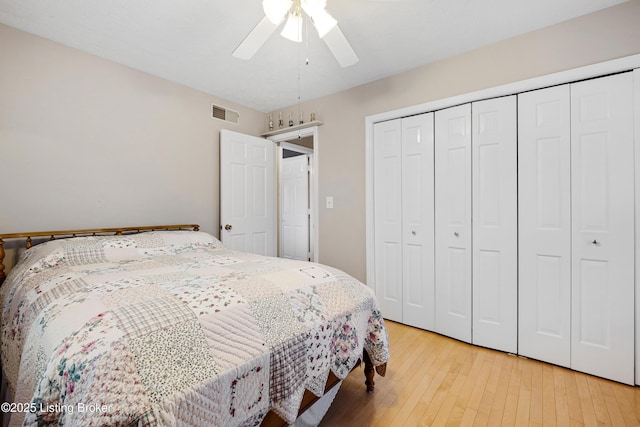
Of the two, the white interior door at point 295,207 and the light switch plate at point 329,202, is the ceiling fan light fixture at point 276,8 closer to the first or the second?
the light switch plate at point 329,202

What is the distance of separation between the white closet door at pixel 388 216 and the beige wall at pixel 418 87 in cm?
16

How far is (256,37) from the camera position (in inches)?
66.0

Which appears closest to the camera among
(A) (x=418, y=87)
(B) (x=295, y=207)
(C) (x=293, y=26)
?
(C) (x=293, y=26)

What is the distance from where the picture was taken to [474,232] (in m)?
2.38

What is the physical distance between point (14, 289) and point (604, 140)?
145 inches

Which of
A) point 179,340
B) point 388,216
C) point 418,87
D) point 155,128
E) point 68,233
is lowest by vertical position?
point 179,340

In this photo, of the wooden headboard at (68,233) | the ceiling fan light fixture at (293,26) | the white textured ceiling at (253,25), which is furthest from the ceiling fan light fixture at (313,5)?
the wooden headboard at (68,233)

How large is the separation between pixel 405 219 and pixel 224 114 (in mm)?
2416

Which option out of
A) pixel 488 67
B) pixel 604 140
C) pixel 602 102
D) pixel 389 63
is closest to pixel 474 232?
pixel 604 140

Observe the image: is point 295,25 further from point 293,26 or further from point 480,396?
point 480,396

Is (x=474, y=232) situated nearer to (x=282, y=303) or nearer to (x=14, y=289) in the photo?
(x=282, y=303)

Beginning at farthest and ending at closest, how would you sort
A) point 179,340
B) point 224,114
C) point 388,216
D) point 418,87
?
point 224,114, point 388,216, point 418,87, point 179,340

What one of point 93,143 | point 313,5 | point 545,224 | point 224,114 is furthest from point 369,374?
point 224,114

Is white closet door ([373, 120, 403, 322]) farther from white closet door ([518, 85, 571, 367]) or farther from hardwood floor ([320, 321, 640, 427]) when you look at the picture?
white closet door ([518, 85, 571, 367])
